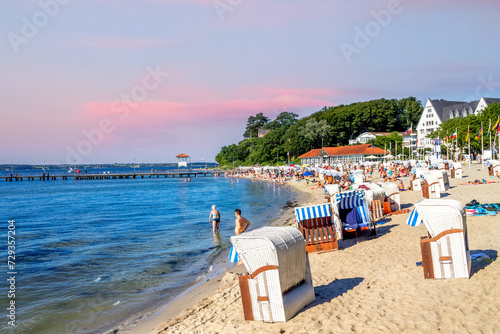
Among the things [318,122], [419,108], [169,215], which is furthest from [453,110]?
[169,215]

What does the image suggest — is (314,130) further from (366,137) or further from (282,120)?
(282,120)

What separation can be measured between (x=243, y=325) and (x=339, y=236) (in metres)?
7.26

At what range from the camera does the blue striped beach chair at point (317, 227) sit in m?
11.1

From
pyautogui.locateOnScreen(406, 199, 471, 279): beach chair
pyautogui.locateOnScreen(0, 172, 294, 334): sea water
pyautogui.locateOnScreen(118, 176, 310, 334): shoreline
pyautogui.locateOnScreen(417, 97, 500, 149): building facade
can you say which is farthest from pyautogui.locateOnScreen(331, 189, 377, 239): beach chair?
pyautogui.locateOnScreen(417, 97, 500, 149): building facade

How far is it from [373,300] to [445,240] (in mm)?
1841

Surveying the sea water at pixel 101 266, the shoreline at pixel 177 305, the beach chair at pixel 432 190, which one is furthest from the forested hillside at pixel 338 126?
the shoreline at pixel 177 305

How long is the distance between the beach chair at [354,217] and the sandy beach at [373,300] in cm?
110

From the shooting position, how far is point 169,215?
27.8 metres

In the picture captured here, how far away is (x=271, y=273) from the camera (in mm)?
6055

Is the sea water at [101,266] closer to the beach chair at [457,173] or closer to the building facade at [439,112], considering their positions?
the beach chair at [457,173]

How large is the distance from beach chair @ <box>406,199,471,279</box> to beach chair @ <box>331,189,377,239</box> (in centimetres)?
526

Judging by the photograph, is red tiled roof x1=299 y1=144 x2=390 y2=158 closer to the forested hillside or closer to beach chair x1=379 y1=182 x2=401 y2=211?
the forested hillside

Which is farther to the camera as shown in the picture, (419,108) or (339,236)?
(419,108)

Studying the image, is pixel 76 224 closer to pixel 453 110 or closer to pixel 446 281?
pixel 446 281
